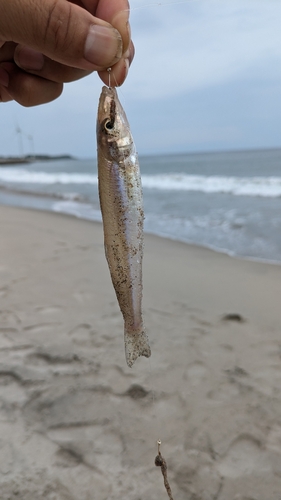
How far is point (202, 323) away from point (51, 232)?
16.6 ft

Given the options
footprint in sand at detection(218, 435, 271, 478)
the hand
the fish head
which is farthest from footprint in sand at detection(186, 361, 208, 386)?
the hand

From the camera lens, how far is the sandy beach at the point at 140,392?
8.20ft

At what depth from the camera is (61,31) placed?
6.41ft

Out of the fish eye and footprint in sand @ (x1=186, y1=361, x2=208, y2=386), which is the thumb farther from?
footprint in sand @ (x1=186, y1=361, x2=208, y2=386)

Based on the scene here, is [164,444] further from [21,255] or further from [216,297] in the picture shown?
[21,255]

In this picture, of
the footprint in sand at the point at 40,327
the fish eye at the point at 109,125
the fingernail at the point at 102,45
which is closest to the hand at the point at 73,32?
the fingernail at the point at 102,45

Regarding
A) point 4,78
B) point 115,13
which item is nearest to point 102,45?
point 115,13

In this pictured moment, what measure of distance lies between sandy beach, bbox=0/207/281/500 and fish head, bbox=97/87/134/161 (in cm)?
203

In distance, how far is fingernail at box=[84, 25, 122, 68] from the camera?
6.47 ft

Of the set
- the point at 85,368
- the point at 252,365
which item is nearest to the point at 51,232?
the point at 85,368

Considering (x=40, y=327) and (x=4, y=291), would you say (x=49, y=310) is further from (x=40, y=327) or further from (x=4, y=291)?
(x=4, y=291)

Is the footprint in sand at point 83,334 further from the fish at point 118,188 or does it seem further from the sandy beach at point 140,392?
the fish at point 118,188

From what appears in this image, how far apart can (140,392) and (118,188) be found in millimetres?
1937

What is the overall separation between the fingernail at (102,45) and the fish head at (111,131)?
172 mm
